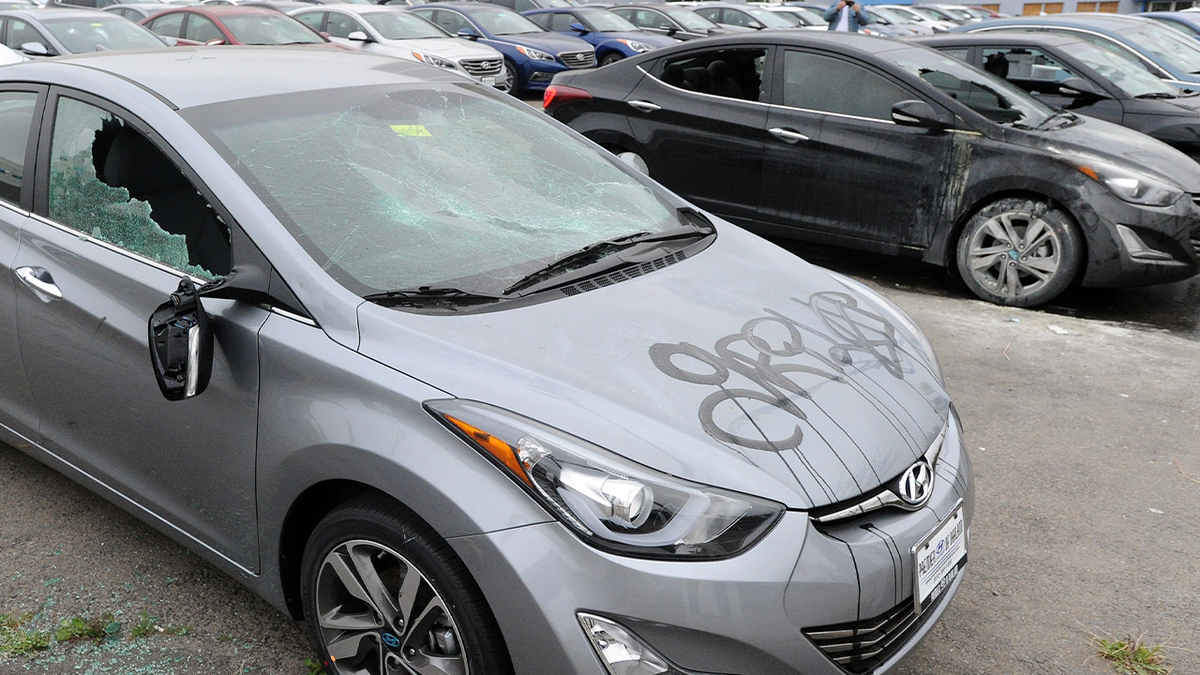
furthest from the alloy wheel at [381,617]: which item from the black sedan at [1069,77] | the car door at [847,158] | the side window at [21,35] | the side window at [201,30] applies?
the side window at [201,30]

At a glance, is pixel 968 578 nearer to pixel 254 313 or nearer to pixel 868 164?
pixel 254 313

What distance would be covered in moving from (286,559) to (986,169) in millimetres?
4822

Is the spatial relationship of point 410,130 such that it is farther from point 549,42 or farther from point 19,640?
point 549,42

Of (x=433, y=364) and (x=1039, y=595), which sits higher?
(x=433, y=364)

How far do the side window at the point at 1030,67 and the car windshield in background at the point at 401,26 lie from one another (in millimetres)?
9206

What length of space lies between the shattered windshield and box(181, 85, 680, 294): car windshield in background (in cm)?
915

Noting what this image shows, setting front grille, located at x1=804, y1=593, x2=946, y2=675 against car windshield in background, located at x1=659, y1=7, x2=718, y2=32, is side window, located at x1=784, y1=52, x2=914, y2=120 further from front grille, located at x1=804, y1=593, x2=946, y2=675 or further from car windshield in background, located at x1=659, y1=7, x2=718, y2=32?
car windshield in background, located at x1=659, y1=7, x2=718, y2=32

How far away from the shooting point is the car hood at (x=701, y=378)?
2.12m

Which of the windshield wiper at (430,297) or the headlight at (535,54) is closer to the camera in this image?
the windshield wiper at (430,297)

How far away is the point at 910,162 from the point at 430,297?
174 inches

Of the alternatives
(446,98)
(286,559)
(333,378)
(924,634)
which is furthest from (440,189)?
(924,634)

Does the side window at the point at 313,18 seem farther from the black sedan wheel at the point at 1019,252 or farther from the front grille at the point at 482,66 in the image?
the black sedan wheel at the point at 1019,252

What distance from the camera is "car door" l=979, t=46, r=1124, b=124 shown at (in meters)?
7.89

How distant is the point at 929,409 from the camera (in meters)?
2.60
